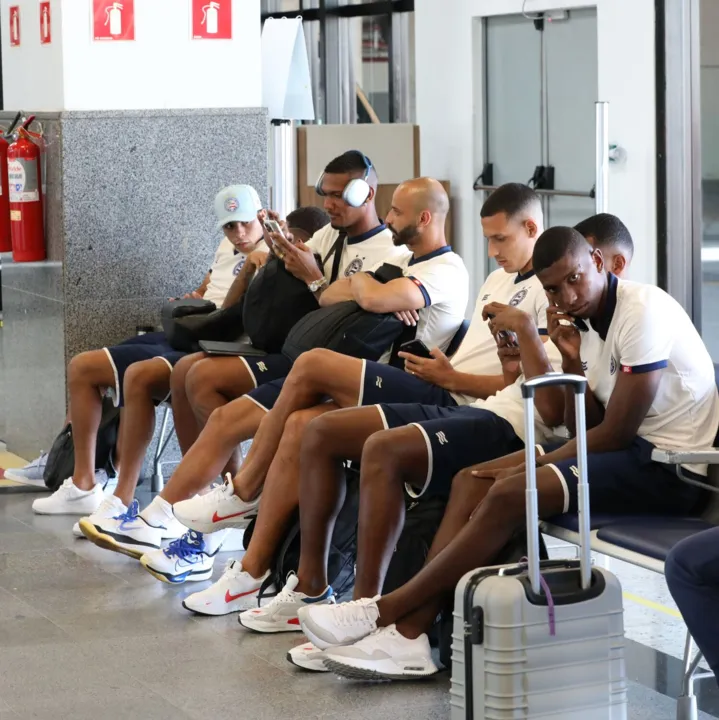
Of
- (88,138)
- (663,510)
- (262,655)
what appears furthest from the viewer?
(88,138)

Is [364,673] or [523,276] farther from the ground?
[523,276]

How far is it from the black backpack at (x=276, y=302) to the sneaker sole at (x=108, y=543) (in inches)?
30.8

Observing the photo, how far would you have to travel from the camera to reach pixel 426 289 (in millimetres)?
4141

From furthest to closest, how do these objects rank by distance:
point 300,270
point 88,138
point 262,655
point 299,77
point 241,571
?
point 299,77
point 88,138
point 300,270
point 241,571
point 262,655

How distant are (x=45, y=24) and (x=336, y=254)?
2045 mm

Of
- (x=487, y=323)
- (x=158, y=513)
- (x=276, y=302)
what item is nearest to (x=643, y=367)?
(x=487, y=323)

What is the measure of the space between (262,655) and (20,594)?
953 millimetres

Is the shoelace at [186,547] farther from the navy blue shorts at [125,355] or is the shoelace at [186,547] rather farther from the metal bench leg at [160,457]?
the metal bench leg at [160,457]

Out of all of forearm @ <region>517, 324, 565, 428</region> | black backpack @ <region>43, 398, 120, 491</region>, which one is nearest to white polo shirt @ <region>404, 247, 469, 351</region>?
forearm @ <region>517, 324, 565, 428</region>

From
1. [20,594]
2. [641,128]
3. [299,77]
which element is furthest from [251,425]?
[641,128]

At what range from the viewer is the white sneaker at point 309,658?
3.44 m

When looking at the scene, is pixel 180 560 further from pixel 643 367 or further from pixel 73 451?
pixel 643 367

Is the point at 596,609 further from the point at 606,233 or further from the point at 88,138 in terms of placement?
the point at 88,138

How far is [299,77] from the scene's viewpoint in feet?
22.1
